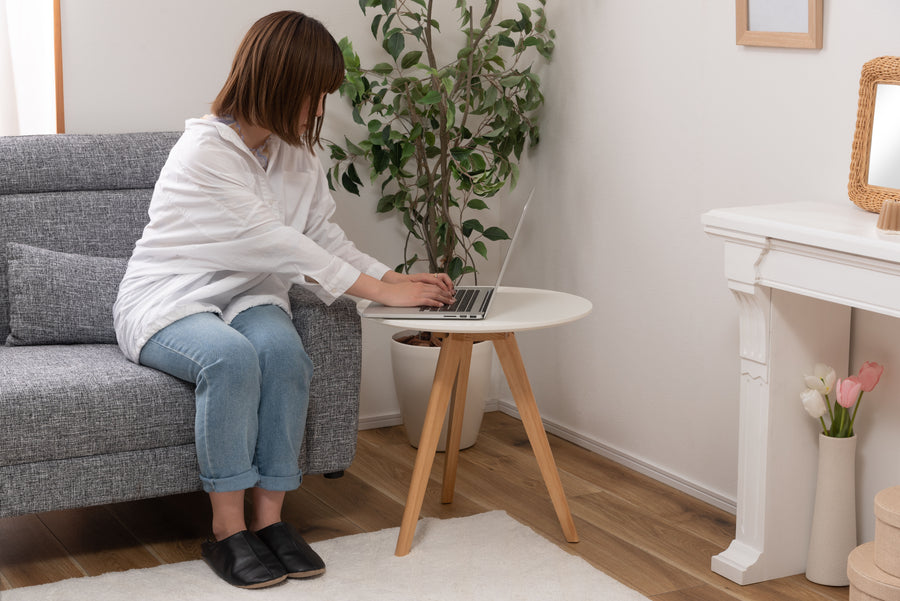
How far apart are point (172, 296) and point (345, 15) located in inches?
43.4

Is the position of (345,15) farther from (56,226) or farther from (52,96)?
(56,226)

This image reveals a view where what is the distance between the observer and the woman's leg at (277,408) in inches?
80.8

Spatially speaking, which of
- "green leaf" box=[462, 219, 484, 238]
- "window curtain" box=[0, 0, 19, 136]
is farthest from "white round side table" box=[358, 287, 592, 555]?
"window curtain" box=[0, 0, 19, 136]

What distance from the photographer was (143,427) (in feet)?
6.66

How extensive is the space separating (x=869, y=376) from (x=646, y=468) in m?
0.83

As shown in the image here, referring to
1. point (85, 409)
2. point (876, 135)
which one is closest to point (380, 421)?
point (85, 409)

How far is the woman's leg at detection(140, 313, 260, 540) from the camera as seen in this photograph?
6.51ft

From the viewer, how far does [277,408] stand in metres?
2.06

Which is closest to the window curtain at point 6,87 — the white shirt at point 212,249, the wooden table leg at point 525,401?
the white shirt at point 212,249

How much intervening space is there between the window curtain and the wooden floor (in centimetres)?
96

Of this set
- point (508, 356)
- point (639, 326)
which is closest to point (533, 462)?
point (639, 326)

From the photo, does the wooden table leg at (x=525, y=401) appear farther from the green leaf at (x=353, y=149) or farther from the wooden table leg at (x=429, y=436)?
the green leaf at (x=353, y=149)

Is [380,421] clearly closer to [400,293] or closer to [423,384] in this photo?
[423,384]

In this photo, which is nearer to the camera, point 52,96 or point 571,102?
point 52,96
